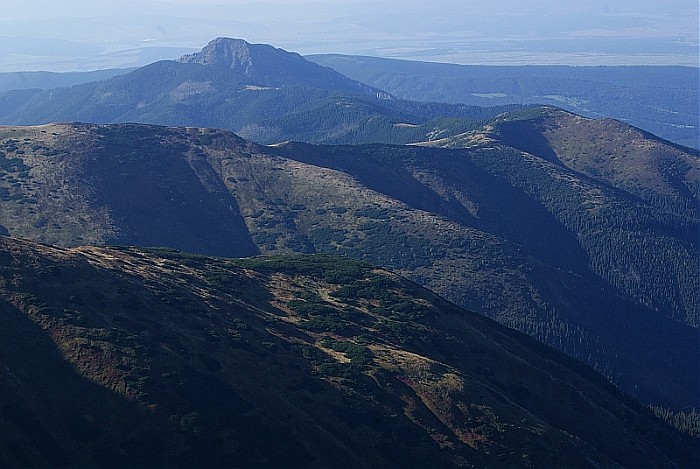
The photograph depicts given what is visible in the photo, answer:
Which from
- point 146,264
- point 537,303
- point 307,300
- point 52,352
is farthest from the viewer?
point 537,303

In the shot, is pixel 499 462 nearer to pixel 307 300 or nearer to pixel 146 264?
pixel 307 300

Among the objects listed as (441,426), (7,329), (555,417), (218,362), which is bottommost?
(555,417)

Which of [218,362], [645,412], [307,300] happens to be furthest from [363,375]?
[645,412]

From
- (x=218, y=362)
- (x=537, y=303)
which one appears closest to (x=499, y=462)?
(x=218, y=362)

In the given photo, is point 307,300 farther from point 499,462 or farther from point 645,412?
point 645,412

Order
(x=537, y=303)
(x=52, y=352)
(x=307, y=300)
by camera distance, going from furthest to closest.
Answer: (x=537, y=303) < (x=307, y=300) < (x=52, y=352)

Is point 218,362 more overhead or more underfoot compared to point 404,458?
more overhead

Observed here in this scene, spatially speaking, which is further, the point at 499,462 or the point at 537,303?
the point at 537,303
